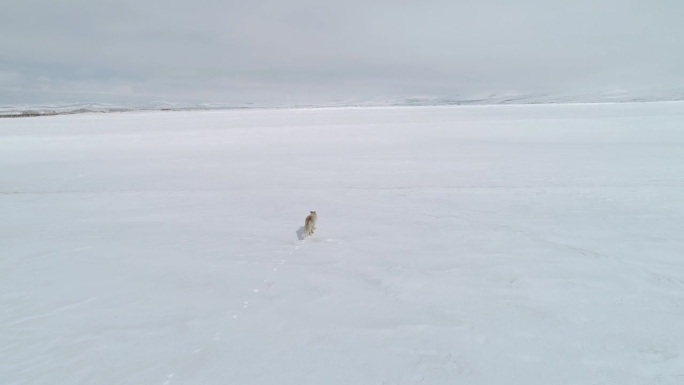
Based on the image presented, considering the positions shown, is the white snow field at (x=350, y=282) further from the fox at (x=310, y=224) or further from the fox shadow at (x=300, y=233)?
the fox at (x=310, y=224)

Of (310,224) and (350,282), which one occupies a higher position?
(310,224)

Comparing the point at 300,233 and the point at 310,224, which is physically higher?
the point at 310,224

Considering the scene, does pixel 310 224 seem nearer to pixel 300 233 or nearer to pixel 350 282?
pixel 300 233

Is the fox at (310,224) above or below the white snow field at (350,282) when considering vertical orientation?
above

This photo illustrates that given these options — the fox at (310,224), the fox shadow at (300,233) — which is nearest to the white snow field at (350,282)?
the fox shadow at (300,233)

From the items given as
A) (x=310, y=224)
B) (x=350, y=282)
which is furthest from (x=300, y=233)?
(x=350, y=282)

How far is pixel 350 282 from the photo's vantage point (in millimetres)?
3629

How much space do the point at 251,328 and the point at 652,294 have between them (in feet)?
9.68

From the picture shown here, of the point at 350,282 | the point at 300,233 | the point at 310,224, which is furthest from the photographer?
the point at 300,233

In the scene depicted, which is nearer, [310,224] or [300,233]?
[310,224]

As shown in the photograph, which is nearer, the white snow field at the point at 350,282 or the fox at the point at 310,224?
the white snow field at the point at 350,282

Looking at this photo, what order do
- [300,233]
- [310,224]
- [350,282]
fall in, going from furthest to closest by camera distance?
[300,233] < [310,224] < [350,282]

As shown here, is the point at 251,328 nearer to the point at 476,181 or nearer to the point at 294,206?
the point at 294,206

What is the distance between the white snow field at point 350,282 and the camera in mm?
2525
